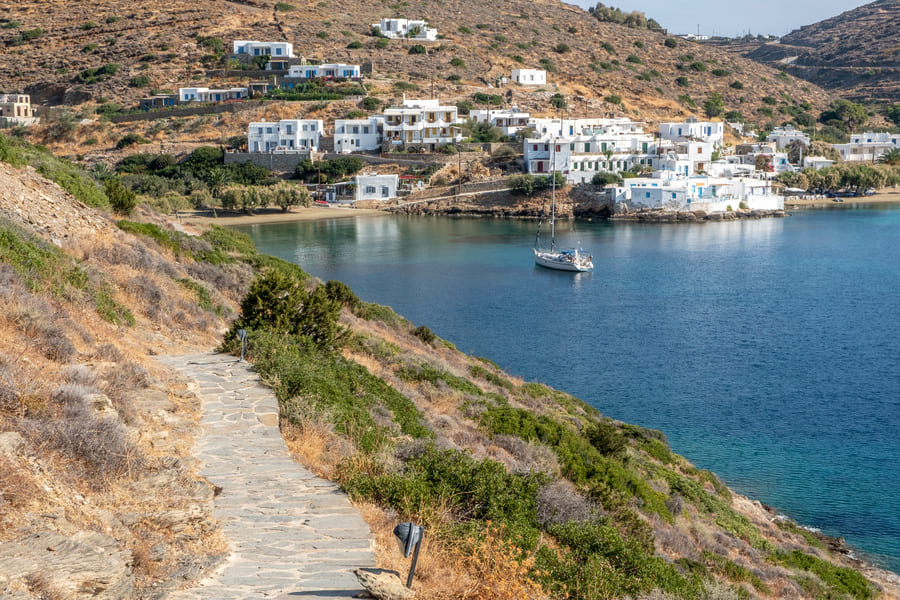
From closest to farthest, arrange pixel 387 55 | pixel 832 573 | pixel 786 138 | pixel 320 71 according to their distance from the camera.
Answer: pixel 832 573 → pixel 320 71 → pixel 786 138 → pixel 387 55

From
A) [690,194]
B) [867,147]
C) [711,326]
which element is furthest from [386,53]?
[711,326]

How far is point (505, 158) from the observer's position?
72750 millimetres

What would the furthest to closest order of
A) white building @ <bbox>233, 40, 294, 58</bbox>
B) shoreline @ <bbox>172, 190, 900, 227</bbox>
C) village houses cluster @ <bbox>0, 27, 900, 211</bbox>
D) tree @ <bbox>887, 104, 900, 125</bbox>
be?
tree @ <bbox>887, 104, 900, 125</bbox> → white building @ <bbox>233, 40, 294, 58</bbox> → village houses cluster @ <bbox>0, 27, 900, 211</bbox> → shoreline @ <bbox>172, 190, 900, 227</bbox>

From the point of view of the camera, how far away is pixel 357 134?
7338 cm

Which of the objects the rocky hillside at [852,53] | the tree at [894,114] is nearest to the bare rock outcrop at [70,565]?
the tree at [894,114]

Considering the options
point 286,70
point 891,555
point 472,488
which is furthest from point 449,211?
point 472,488

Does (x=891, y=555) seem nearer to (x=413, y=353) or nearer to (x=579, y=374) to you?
(x=413, y=353)

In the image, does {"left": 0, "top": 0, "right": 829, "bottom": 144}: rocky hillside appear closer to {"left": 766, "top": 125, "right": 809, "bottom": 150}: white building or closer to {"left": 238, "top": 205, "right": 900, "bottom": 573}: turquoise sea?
{"left": 766, "top": 125, "right": 809, "bottom": 150}: white building

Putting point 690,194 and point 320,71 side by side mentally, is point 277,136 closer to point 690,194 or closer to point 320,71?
point 320,71

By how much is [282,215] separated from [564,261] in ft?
90.2

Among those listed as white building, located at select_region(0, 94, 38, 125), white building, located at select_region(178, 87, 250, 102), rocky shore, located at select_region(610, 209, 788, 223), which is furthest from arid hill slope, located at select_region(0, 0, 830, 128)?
rocky shore, located at select_region(610, 209, 788, 223)

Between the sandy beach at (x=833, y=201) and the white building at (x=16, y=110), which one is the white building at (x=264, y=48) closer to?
the white building at (x=16, y=110)

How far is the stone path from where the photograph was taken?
17.9ft

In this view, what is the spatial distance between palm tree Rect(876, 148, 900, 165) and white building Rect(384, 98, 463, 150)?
4364 centimetres
